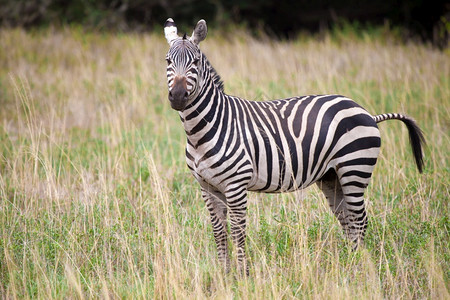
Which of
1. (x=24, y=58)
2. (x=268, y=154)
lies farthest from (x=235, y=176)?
(x=24, y=58)

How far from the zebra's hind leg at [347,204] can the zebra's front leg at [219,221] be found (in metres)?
1.16

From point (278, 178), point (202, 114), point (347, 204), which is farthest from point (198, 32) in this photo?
point (347, 204)

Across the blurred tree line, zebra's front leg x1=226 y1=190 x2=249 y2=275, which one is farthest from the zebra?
the blurred tree line

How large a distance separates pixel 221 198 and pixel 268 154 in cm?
61

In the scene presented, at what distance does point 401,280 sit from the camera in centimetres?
409

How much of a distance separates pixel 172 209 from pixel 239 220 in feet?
2.58

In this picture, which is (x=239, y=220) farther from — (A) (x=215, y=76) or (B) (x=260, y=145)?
(A) (x=215, y=76)

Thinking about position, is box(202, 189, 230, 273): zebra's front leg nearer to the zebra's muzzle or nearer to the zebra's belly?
the zebra's belly

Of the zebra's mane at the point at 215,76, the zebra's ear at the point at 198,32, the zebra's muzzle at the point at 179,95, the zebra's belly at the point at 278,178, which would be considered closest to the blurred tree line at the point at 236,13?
the zebra's belly at the point at 278,178

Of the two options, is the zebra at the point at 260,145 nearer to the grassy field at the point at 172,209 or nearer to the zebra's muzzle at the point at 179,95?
the zebra's muzzle at the point at 179,95

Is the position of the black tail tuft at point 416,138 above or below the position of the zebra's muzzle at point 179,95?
below

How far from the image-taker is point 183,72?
4.01 m

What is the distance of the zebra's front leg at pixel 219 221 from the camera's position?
14.9 feet

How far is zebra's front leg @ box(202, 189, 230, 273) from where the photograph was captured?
14.9ft
